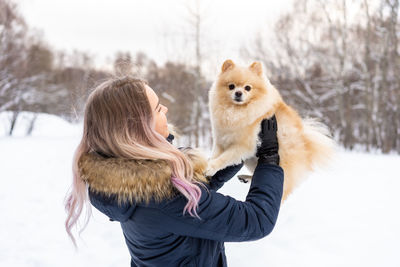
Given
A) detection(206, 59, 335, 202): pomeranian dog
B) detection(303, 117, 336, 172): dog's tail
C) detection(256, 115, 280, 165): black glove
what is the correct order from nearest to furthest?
detection(256, 115, 280, 165): black glove → detection(206, 59, 335, 202): pomeranian dog → detection(303, 117, 336, 172): dog's tail

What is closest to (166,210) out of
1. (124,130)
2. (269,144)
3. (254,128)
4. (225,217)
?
(225,217)

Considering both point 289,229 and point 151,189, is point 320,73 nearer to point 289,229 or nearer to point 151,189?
point 289,229

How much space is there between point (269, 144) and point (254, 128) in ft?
1.18

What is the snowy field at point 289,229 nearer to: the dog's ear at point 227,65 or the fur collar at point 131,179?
the dog's ear at point 227,65

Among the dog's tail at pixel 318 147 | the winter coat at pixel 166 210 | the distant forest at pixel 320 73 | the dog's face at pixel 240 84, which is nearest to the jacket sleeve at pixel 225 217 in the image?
the winter coat at pixel 166 210

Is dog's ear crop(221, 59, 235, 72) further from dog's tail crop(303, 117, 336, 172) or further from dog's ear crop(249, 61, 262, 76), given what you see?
dog's tail crop(303, 117, 336, 172)

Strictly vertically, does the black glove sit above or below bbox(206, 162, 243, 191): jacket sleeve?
above

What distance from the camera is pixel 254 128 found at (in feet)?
6.29

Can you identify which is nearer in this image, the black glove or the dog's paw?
the black glove

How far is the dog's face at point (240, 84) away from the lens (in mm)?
2035

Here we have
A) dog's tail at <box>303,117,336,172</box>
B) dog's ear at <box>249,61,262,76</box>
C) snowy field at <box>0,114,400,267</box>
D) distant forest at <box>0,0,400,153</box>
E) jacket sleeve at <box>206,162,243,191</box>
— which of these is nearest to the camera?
jacket sleeve at <box>206,162,243,191</box>

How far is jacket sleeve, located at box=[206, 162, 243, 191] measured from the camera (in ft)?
5.54

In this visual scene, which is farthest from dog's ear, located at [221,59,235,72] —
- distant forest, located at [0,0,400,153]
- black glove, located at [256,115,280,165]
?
distant forest, located at [0,0,400,153]

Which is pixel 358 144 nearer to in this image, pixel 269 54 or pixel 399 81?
pixel 399 81
